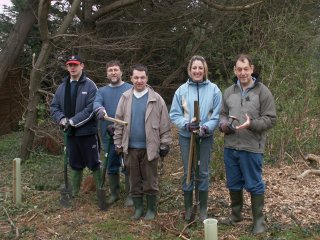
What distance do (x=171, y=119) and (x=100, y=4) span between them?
27.7 ft

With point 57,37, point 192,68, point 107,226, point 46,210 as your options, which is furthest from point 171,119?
point 57,37

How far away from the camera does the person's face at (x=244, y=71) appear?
476 centimetres

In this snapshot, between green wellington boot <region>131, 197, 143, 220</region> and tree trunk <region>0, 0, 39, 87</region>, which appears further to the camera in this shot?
tree trunk <region>0, 0, 39, 87</region>

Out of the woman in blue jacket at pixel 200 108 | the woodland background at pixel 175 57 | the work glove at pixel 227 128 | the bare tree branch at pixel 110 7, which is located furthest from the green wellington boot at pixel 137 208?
the bare tree branch at pixel 110 7

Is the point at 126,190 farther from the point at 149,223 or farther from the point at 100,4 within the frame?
the point at 100,4

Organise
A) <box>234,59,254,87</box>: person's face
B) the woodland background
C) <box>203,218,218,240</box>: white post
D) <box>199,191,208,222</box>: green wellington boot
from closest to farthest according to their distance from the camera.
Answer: <box>203,218,218,240</box>: white post < <box>234,59,254,87</box>: person's face < <box>199,191,208,222</box>: green wellington boot < the woodland background

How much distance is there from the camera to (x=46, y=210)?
5922 mm

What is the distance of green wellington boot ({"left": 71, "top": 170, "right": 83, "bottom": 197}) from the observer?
6230 millimetres

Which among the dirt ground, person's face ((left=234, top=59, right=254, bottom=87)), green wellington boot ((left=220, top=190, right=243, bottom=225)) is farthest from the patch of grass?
person's face ((left=234, top=59, right=254, bottom=87))

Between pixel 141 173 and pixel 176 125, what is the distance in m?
0.80

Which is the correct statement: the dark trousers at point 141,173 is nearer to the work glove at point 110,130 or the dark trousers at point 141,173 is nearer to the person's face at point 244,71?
the work glove at point 110,130

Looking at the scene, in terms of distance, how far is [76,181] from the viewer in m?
6.32

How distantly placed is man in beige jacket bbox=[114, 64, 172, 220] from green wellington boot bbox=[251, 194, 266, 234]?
→ 3.68ft

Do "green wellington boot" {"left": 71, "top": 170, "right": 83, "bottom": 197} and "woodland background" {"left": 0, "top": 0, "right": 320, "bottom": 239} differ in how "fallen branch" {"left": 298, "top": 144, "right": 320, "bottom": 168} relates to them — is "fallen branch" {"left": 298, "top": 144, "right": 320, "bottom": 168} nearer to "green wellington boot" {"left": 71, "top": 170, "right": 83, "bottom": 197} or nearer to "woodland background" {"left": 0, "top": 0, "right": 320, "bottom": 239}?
"woodland background" {"left": 0, "top": 0, "right": 320, "bottom": 239}
